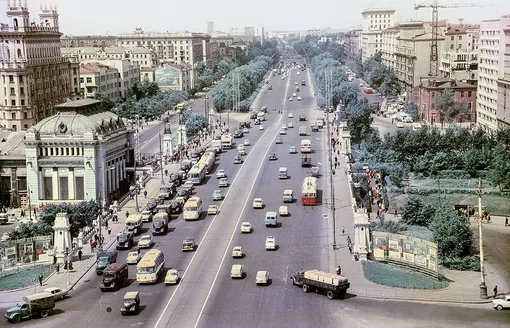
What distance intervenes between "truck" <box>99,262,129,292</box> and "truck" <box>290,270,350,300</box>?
11.3 metres

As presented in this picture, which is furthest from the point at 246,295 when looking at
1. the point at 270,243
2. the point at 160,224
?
the point at 160,224

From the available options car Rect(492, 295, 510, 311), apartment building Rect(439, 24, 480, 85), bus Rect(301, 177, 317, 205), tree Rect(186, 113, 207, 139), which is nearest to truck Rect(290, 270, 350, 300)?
car Rect(492, 295, 510, 311)

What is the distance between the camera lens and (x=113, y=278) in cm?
4762

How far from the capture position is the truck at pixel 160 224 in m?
60.9

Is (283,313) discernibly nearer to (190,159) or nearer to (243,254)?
(243,254)

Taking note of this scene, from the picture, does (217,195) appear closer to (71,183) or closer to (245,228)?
(245,228)

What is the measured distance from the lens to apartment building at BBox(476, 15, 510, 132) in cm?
10612

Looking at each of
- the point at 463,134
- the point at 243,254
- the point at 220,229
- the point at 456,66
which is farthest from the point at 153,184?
the point at 456,66

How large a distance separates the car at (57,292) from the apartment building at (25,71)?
7568cm

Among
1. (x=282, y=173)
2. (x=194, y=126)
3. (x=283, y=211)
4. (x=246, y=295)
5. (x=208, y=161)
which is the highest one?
(x=194, y=126)

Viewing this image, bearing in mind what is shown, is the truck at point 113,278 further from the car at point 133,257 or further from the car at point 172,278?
the car at point 133,257

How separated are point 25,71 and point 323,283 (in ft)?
294

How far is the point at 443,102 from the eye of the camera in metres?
120

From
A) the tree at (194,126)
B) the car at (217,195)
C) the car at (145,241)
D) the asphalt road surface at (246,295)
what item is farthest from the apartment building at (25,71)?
the car at (145,241)
